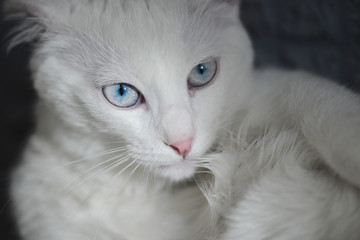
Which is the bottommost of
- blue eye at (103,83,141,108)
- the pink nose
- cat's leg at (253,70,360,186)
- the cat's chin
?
the cat's chin

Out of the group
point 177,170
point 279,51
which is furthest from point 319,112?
point 279,51

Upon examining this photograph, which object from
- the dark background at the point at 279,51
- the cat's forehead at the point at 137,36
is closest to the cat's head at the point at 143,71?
the cat's forehead at the point at 137,36

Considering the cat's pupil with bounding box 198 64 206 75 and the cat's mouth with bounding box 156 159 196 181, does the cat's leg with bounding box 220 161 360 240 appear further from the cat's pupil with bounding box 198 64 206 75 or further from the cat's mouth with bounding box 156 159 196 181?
the cat's pupil with bounding box 198 64 206 75

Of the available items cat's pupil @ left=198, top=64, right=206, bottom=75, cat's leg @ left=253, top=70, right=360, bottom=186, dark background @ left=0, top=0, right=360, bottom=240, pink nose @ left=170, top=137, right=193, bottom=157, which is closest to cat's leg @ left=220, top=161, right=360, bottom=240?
cat's leg @ left=253, top=70, right=360, bottom=186

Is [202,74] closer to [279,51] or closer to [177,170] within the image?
[177,170]

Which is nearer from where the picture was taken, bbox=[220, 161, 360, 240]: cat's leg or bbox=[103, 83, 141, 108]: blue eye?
bbox=[220, 161, 360, 240]: cat's leg

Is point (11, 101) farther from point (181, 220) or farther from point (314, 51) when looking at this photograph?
point (314, 51)

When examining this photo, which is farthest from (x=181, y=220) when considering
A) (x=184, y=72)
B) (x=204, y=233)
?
(x=184, y=72)
